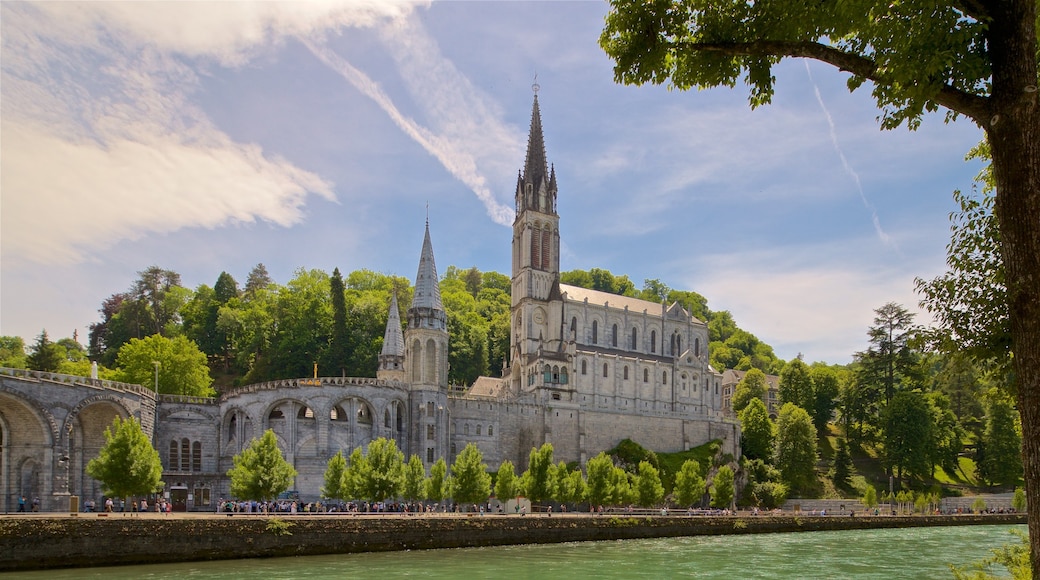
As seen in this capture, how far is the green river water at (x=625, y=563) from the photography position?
103 feet

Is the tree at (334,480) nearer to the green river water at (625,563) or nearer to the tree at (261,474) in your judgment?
the tree at (261,474)

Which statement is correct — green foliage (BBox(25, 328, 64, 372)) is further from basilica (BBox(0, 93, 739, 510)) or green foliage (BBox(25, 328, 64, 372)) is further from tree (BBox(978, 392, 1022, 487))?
tree (BBox(978, 392, 1022, 487))

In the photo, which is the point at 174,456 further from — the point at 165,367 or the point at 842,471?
the point at 842,471

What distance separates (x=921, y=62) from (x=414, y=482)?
46.9 m

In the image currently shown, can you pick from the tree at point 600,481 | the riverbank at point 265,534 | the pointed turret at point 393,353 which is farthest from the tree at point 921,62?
the pointed turret at point 393,353

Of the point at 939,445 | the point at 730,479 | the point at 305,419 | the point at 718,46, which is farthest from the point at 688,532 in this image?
the point at 718,46

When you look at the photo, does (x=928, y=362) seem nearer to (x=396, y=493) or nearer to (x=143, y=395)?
(x=396, y=493)

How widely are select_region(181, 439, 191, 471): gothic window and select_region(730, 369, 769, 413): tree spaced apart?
227 ft

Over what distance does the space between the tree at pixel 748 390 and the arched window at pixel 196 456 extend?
6854cm

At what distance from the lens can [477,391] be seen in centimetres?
8406

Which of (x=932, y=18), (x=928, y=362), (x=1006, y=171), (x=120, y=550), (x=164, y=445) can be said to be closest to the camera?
(x=1006, y=171)

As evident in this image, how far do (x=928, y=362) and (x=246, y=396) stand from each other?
53.6 m

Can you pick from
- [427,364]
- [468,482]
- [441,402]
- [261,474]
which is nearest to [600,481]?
[468,482]

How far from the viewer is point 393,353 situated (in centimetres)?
7600
